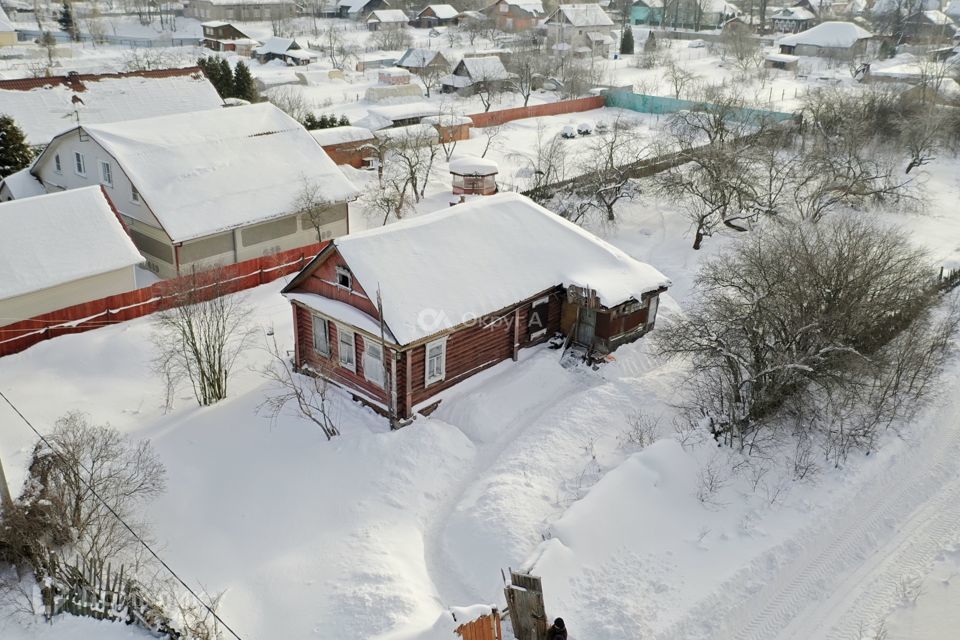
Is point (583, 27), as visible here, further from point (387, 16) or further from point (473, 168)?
point (473, 168)

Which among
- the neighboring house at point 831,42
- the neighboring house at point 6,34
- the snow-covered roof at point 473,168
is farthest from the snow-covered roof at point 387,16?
the snow-covered roof at point 473,168

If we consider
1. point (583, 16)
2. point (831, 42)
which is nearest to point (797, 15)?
point (831, 42)

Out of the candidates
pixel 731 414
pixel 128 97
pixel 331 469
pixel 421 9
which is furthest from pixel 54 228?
pixel 421 9

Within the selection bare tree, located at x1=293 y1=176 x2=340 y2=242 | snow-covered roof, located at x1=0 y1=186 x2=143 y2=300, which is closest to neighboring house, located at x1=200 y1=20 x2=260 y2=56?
bare tree, located at x1=293 y1=176 x2=340 y2=242

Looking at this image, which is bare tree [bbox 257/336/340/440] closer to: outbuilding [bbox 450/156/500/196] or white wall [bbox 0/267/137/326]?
white wall [bbox 0/267/137/326]

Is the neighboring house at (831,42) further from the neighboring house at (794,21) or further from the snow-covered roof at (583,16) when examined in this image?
the neighboring house at (794,21)

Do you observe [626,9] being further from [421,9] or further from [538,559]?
[538,559]
